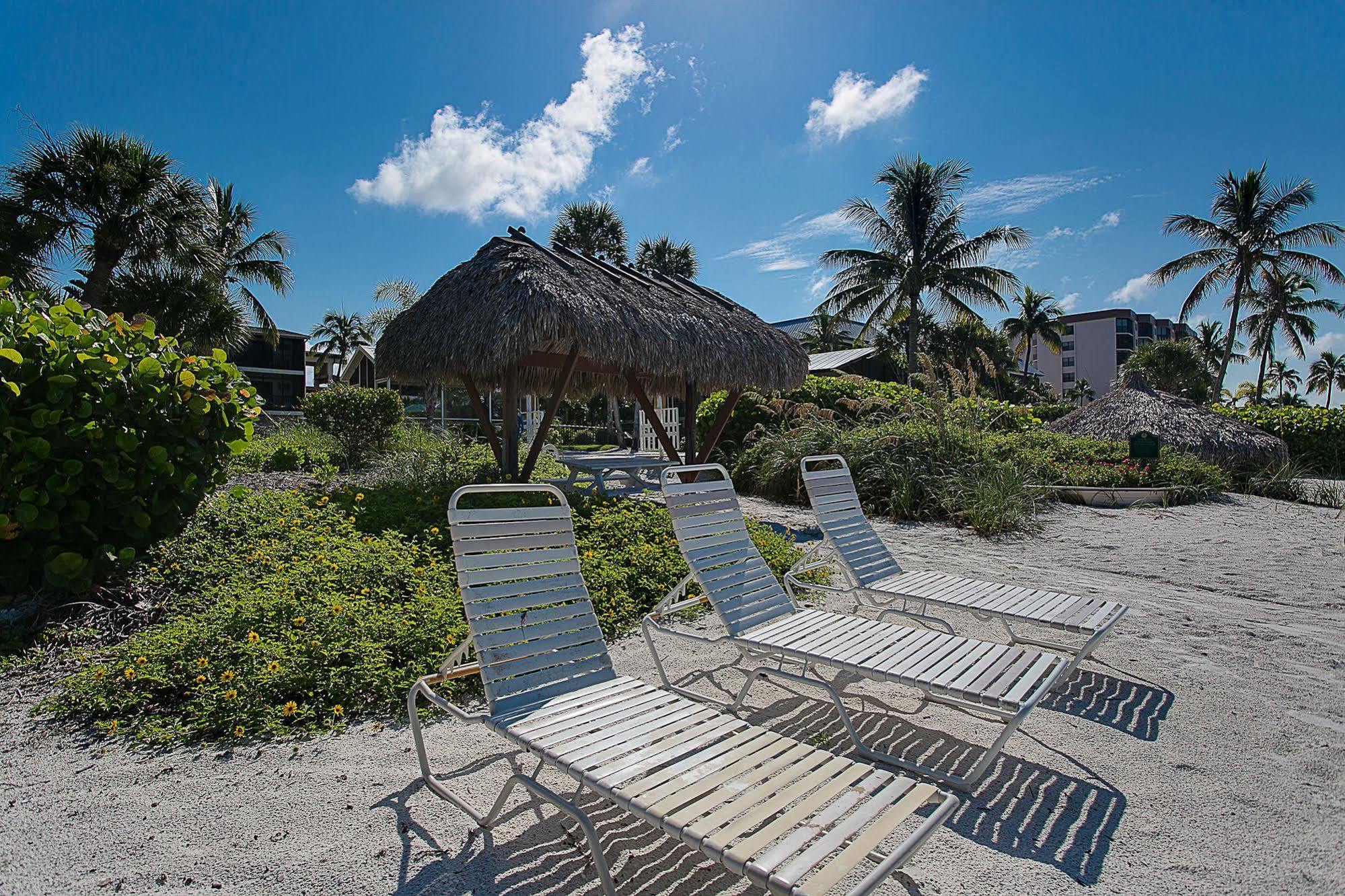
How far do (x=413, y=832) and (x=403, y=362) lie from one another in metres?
7.37

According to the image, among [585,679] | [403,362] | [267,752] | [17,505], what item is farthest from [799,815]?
[403,362]

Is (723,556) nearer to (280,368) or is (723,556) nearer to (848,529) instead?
(848,529)

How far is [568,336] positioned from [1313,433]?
18099 mm

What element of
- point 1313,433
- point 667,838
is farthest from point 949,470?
point 1313,433

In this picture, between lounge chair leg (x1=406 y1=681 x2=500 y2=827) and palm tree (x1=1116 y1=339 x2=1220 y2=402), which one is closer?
lounge chair leg (x1=406 y1=681 x2=500 y2=827)

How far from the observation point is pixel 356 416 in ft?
44.9

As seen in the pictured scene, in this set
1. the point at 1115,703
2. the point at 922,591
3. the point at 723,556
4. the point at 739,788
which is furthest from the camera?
Result: the point at 922,591

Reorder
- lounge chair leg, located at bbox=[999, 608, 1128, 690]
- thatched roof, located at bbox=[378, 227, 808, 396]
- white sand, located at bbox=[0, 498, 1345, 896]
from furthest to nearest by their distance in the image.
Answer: thatched roof, located at bbox=[378, 227, 808, 396] → lounge chair leg, located at bbox=[999, 608, 1128, 690] → white sand, located at bbox=[0, 498, 1345, 896]

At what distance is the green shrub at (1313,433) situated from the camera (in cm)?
1575

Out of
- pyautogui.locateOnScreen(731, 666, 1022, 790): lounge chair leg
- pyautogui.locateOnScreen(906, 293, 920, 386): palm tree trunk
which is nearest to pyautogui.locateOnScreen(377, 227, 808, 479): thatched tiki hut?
pyautogui.locateOnScreen(731, 666, 1022, 790): lounge chair leg

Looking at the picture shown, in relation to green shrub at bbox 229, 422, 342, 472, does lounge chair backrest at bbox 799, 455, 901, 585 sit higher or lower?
lower

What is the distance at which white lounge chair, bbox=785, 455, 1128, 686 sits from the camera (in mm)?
3650

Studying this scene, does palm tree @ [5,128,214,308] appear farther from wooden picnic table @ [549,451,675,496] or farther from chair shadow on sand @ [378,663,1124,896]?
chair shadow on sand @ [378,663,1124,896]

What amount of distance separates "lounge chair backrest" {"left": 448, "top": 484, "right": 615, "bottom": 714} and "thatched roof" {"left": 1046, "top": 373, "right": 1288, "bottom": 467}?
13890mm
